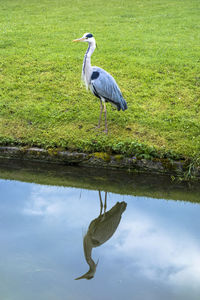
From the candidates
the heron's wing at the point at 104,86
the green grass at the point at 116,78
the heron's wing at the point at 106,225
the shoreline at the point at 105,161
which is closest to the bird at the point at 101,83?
the heron's wing at the point at 104,86

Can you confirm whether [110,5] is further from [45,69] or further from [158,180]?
[158,180]

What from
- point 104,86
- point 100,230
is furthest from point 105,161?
point 100,230

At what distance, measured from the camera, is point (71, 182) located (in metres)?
7.91

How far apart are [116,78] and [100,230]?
583 cm

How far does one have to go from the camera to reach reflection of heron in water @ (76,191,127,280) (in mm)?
5641

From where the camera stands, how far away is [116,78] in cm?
1124

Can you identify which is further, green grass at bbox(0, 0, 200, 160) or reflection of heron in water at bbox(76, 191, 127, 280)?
green grass at bbox(0, 0, 200, 160)

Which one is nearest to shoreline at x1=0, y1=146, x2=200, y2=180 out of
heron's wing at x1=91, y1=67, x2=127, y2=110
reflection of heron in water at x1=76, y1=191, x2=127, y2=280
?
reflection of heron in water at x1=76, y1=191, x2=127, y2=280

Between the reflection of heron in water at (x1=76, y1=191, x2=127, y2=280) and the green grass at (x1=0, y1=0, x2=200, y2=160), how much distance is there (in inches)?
59.7

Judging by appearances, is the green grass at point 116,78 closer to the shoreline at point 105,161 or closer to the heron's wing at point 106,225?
the shoreline at point 105,161

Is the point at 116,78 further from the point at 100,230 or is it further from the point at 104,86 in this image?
the point at 100,230

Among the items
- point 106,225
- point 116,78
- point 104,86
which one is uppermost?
point 104,86

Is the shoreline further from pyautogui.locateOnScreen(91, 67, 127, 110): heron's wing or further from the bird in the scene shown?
pyautogui.locateOnScreen(91, 67, 127, 110): heron's wing

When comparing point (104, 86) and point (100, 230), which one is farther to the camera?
point (104, 86)
